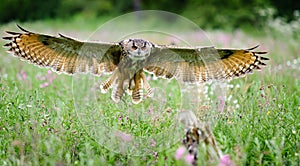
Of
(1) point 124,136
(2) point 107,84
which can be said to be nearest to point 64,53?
(2) point 107,84

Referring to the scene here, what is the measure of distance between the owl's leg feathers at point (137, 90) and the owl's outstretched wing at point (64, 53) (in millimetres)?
307

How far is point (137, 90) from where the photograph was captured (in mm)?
5375

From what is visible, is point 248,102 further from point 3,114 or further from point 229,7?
point 229,7

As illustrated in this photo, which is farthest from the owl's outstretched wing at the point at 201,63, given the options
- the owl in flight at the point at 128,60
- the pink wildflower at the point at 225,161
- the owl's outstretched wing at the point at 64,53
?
A: the pink wildflower at the point at 225,161

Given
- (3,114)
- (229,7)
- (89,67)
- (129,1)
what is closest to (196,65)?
(89,67)

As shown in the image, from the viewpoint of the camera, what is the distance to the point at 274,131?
449cm

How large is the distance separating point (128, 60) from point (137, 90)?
550 mm

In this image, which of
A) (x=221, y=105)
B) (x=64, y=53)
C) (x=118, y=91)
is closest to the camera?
(x=64, y=53)

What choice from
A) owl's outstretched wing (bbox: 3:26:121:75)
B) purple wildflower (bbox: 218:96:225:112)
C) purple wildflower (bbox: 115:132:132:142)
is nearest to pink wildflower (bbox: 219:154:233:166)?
purple wildflower (bbox: 115:132:132:142)

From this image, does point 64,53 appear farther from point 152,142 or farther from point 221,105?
point 221,105

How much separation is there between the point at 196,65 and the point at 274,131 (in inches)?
53.1

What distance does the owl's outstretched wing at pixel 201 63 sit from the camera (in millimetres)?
5102

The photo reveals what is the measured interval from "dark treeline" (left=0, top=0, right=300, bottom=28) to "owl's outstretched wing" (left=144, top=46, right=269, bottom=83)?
43.2 feet

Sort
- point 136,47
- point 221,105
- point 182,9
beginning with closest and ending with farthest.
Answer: point 136,47
point 221,105
point 182,9
